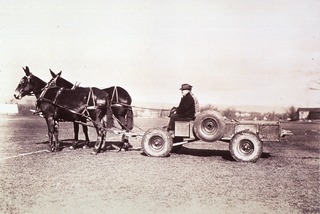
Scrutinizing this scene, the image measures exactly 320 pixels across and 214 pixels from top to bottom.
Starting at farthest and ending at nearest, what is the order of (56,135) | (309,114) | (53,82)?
(309,114)
(53,82)
(56,135)

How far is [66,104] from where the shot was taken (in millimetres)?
11852

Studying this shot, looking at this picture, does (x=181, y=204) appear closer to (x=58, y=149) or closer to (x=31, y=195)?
(x=31, y=195)

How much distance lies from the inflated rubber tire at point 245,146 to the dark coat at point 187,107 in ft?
4.77

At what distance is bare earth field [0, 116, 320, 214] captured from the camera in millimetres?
5637

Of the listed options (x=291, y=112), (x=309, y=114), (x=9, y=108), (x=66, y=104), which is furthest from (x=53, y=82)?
(x=291, y=112)

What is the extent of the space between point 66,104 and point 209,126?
4.68 meters

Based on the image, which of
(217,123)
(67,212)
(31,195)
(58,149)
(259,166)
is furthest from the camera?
(58,149)

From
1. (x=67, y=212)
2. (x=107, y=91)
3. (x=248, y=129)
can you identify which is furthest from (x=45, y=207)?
(x=107, y=91)

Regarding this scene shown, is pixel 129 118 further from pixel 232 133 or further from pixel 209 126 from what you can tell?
pixel 232 133

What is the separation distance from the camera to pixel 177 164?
9609mm

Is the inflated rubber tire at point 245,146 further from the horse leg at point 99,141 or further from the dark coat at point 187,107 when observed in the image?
the horse leg at point 99,141

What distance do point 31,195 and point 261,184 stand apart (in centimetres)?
431

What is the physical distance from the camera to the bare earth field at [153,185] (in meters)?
5.64

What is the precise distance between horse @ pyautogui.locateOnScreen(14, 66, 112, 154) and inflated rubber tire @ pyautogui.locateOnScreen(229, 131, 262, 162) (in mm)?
4079
